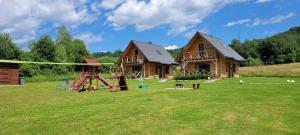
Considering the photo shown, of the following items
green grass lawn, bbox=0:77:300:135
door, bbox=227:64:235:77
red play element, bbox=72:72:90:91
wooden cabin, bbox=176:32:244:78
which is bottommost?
green grass lawn, bbox=0:77:300:135

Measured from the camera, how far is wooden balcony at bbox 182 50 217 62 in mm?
33406

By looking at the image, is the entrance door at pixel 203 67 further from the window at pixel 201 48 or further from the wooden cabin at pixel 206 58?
the window at pixel 201 48

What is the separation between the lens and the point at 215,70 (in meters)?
33.0

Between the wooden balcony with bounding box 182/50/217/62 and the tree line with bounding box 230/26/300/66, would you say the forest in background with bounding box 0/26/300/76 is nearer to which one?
the tree line with bounding box 230/26/300/66

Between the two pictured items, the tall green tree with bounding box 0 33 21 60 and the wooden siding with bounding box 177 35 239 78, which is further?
the tall green tree with bounding box 0 33 21 60

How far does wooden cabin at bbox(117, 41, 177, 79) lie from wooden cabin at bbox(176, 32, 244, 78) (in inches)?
165

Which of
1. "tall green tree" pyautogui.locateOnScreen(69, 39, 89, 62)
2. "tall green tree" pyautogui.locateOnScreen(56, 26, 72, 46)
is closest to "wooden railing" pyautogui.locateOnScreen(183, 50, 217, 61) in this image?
"tall green tree" pyautogui.locateOnScreen(69, 39, 89, 62)

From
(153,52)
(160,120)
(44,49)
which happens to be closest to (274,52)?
(153,52)

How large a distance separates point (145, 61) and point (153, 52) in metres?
3.04

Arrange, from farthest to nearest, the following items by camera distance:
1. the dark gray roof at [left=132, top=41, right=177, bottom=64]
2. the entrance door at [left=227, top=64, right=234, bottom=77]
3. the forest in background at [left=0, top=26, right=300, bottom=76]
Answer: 1. the forest in background at [left=0, top=26, right=300, bottom=76]
2. the dark gray roof at [left=132, top=41, right=177, bottom=64]
3. the entrance door at [left=227, top=64, right=234, bottom=77]

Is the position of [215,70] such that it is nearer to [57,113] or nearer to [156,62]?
[156,62]

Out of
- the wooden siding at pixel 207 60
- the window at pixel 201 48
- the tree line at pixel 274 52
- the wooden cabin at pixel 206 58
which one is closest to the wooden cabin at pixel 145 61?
the wooden cabin at pixel 206 58

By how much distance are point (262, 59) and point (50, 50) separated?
49.0 meters

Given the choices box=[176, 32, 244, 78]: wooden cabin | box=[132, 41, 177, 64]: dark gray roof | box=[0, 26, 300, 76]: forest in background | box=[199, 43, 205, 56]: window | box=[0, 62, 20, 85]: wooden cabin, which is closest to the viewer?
box=[0, 62, 20, 85]: wooden cabin
